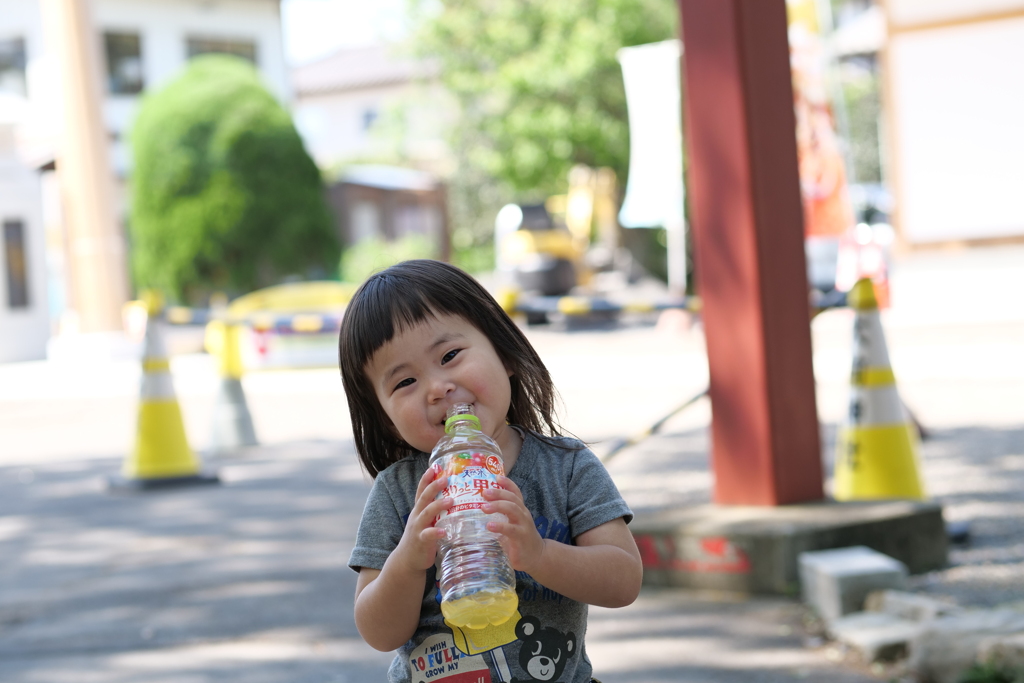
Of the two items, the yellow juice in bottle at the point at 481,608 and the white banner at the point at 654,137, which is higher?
the white banner at the point at 654,137

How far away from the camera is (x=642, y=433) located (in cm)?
554

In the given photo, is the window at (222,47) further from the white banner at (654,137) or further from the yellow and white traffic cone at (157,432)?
the yellow and white traffic cone at (157,432)

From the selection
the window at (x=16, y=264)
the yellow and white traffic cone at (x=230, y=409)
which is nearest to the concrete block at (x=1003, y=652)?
the yellow and white traffic cone at (x=230, y=409)

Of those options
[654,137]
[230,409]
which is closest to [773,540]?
[230,409]

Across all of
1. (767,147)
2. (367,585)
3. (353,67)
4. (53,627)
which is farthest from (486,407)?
(353,67)

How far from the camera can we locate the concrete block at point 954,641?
335cm

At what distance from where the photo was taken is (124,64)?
38.5 meters

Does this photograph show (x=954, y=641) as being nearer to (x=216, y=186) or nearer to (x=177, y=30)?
(x=216, y=186)

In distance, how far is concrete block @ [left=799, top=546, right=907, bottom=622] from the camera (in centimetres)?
413

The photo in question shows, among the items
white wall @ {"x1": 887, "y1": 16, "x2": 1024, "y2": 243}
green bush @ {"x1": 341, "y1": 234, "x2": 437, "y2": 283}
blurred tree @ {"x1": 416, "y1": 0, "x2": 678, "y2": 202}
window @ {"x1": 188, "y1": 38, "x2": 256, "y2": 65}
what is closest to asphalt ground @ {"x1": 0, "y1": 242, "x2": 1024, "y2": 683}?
white wall @ {"x1": 887, "y1": 16, "x2": 1024, "y2": 243}

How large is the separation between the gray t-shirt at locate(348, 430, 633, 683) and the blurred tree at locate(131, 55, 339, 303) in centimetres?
2727

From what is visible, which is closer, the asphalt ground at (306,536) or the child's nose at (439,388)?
the child's nose at (439,388)

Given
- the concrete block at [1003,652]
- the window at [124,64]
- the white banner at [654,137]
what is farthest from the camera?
the window at [124,64]

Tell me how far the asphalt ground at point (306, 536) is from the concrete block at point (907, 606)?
0.84ft
